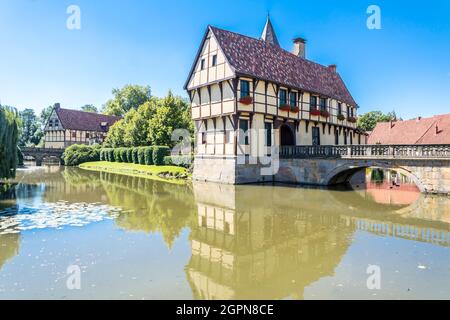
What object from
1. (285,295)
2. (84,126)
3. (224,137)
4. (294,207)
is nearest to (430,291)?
(285,295)

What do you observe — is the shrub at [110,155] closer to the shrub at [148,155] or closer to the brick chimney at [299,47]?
the shrub at [148,155]

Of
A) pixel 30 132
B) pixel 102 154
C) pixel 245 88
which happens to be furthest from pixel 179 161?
pixel 30 132

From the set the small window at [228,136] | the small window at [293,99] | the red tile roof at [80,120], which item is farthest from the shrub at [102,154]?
the small window at [293,99]

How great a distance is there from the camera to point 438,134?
105 ft

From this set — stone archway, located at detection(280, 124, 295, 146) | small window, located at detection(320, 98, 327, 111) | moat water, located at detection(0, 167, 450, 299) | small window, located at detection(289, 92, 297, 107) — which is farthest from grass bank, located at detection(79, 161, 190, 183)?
moat water, located at detection(0, 167, 450, 299)

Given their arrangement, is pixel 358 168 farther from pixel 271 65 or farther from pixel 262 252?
pixel 262 252

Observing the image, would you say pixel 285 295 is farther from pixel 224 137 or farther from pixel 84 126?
pixel 84 126

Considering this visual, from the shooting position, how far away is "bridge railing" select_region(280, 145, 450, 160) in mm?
16281

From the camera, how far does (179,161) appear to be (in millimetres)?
30688

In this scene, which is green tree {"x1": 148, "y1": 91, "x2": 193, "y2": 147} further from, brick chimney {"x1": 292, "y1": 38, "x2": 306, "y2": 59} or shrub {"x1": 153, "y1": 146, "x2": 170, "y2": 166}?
brick chimney {"x1": 292, "y1": 38, "x2": 306, "y2": 59}
